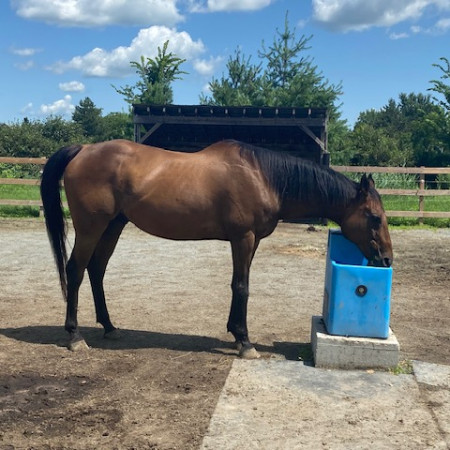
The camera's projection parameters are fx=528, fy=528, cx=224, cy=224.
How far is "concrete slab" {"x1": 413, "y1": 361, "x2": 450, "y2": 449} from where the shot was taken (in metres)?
3.34

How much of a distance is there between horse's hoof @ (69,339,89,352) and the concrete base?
201 centimetres

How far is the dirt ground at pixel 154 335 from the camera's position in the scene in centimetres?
322

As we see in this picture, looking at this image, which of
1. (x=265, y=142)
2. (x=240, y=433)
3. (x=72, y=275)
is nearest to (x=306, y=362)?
(x=240, y=433)

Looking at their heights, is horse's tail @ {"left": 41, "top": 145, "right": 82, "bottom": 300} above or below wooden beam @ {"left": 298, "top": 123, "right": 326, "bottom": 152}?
below

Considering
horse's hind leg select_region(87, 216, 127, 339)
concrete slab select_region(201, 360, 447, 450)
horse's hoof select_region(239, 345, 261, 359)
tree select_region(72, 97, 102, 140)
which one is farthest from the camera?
tree select_region(72, 97, 102, 140)

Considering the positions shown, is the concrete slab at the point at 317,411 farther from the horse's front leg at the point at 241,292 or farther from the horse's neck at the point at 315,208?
the horse's neck at the point at 315,208

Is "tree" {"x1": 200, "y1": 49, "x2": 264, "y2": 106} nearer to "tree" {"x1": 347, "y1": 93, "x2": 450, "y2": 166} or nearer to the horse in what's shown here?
"tree" {"x1": 347, "y1": 93, "x2": 450, "y2": 166}

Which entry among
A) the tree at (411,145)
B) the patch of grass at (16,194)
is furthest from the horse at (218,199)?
the tree at (411,145)

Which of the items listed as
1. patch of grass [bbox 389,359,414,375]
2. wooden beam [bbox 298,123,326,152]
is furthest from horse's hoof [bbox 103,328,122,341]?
wooden beam [bbox 298,123,326,152]

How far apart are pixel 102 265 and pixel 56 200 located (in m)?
0.76

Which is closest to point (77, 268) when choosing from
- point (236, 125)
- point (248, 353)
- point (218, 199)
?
point (218, 199)

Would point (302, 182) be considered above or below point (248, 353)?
above

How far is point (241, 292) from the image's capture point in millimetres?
4684

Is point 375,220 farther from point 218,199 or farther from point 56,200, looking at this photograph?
point 56,200
